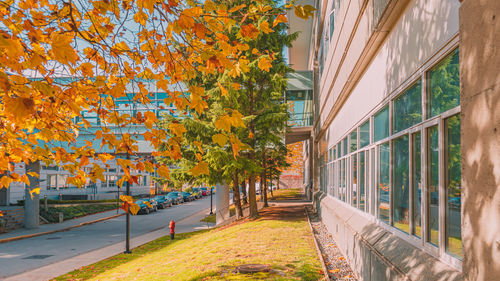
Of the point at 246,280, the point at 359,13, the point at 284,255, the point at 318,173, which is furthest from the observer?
the point at 318,173

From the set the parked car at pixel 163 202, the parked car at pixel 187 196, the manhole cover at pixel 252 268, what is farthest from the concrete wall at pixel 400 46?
the parked car at pixel 187 196

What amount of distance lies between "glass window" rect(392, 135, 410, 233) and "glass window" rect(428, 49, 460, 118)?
1338 millimetres

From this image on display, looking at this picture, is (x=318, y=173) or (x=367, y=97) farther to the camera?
(x=318, y=173)

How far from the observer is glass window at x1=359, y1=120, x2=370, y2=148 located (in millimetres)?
9273

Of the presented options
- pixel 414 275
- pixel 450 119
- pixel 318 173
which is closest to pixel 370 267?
pixel 414 275

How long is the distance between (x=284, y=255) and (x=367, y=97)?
453cm

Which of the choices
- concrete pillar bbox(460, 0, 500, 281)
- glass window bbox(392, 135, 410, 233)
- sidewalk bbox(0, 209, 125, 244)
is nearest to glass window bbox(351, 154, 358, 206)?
glass window bbox(392, 135, 410, 233)

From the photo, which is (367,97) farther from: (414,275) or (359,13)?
(414,275)

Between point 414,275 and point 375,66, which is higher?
point 375,66

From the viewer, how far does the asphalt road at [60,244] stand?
49.7 feet

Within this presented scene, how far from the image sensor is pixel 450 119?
4.27 m

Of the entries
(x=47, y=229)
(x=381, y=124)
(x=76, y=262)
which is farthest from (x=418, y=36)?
(x=47, y=229)

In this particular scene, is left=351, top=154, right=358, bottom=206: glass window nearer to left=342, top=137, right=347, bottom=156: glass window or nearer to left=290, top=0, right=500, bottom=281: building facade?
left=290, top=0, right=500, bottom=281: building facade

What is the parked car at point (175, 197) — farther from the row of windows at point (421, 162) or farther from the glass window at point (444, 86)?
the glass window at point (444, 86)
